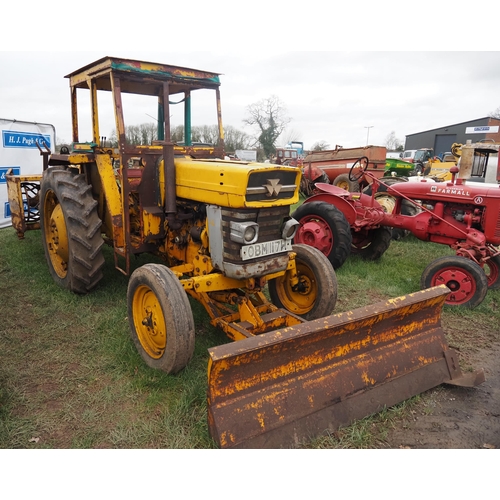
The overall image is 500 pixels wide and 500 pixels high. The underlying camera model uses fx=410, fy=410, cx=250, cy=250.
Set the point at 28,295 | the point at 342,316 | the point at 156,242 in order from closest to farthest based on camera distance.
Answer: the point at 342,316, the point at 156,242, the point at 28,295

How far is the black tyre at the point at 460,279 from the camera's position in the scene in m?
4.45

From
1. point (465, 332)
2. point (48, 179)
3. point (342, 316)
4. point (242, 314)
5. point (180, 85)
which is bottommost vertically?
point (465, 332)

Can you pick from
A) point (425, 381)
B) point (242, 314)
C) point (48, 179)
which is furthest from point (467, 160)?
point (48, 179)

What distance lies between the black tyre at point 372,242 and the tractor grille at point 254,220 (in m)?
3.37

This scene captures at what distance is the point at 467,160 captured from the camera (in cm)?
606

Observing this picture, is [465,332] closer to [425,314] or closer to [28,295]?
[425,314]

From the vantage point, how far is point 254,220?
3.15 m

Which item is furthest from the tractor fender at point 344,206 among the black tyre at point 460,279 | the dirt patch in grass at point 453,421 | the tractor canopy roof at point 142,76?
the dirt patch in grass at point 453,421

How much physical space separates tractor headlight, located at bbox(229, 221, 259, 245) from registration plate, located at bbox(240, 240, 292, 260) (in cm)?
5

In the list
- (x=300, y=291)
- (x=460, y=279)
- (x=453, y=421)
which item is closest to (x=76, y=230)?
(x=300, y=291)

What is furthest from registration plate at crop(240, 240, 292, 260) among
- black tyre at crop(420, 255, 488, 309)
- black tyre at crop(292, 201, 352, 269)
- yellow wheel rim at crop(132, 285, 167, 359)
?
black tyre at crop(420, 255, 488, 309)

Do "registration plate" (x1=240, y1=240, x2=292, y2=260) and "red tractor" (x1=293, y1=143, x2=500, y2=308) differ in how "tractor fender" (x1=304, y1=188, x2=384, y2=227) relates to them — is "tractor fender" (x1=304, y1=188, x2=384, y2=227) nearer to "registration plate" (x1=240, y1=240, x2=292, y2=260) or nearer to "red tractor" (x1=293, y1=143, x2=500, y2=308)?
"red tractor" (x1=293, y1=143, x2=500, y2=308)

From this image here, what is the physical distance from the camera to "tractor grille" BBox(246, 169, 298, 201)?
9.90 feet

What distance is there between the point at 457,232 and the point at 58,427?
16.2ft
